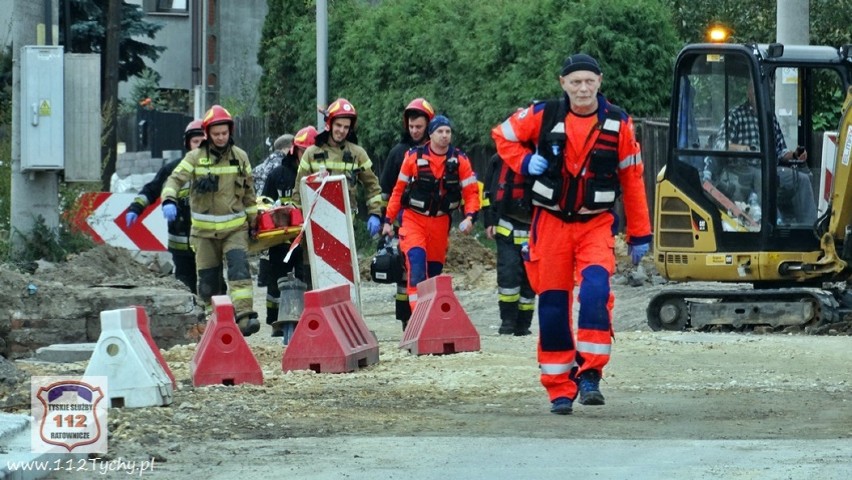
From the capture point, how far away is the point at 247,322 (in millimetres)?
14312

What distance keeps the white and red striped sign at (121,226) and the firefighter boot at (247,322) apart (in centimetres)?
497

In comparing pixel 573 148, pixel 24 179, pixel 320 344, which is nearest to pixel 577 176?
pixel 573 148

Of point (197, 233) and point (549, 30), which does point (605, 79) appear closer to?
point (549, 30)

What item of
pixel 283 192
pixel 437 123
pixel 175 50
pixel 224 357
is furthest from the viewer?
pixel 175 50

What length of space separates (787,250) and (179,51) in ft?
135

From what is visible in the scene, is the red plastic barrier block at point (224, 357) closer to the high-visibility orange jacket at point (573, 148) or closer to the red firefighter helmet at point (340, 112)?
the high-visibility orange jacket at point (573, 148)

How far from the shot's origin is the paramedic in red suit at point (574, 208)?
31.9 feet

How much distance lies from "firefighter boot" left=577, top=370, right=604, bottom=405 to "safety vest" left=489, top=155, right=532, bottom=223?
7.30ft

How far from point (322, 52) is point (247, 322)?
17467 millimetres

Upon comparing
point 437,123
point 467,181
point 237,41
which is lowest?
point 467,181

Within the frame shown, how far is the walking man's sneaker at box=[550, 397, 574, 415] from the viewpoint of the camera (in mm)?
9664

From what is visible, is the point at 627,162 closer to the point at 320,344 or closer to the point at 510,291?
the point at 320,344

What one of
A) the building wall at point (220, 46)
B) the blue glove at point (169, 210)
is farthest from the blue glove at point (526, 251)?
the building wall at point (220, 46)

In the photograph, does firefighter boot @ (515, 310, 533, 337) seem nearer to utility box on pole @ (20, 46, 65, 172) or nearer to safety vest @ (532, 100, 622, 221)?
utility box on pole @ (20, 46, 65, 172)
